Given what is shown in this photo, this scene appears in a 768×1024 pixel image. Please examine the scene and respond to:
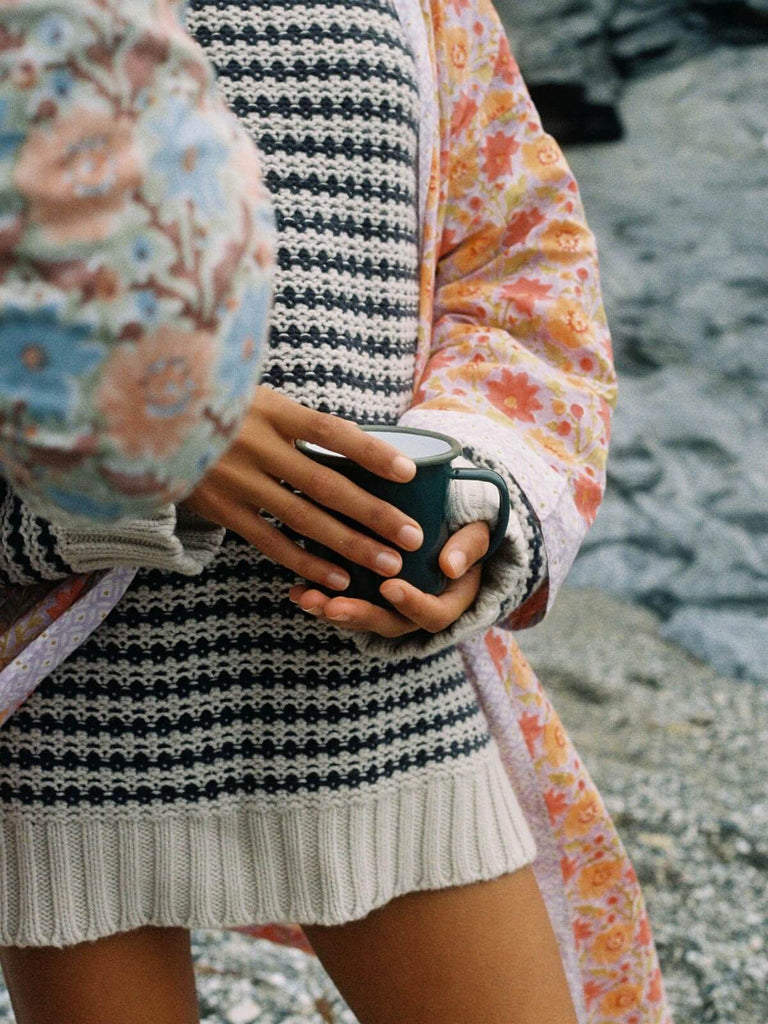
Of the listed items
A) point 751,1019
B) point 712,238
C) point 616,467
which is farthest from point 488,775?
point 712,238

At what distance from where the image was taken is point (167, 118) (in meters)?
0.38

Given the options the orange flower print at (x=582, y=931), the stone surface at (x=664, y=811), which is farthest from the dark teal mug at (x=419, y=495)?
the stone surface at (x=664, y=811)

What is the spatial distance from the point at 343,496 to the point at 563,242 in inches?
16.8

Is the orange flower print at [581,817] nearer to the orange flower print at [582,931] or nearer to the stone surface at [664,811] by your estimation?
the orange flower print at [582,931]

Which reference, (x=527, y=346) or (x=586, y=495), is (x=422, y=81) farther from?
(x=586, y=495)

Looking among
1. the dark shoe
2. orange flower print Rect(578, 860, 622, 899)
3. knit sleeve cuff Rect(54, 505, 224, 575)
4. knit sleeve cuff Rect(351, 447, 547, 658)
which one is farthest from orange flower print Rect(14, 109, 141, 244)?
the dark shoe

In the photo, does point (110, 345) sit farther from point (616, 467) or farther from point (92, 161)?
point (616, 467)

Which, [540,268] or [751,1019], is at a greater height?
[540,268]

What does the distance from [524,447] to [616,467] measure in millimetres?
4307

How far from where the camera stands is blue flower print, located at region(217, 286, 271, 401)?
1.30 feet

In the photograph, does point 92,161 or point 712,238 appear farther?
point 712,238

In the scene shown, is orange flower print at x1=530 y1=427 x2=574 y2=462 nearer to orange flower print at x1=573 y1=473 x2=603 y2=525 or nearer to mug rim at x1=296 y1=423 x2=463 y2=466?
orange flower print at x1=573 y1=473 x2=603 y2=525

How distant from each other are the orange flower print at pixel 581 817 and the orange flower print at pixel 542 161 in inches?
24.1

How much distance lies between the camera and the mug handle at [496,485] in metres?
0.82
